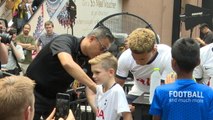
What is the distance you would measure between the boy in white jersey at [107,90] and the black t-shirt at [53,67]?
1.00ft

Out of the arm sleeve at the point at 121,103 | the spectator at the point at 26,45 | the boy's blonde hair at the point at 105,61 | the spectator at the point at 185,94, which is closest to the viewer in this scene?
the spectator at the point at 185,94

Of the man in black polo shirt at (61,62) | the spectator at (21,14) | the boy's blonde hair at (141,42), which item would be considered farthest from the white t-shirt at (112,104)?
the spectator at (21,14)

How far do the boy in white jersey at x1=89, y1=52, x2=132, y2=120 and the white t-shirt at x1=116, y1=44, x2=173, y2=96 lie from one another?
0.55m

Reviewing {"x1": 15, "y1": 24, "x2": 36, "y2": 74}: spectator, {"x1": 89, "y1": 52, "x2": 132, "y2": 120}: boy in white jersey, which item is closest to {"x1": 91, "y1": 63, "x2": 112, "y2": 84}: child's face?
{"x1": 89, "y1": 52, "x2": 132, "y2": 120}: boy in white jersey

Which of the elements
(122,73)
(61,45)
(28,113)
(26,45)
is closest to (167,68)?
(122,73)

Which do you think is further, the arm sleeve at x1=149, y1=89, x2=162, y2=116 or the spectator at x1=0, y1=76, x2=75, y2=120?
the arm sleeve at x1=149, y1=89, x2=162, y2=116

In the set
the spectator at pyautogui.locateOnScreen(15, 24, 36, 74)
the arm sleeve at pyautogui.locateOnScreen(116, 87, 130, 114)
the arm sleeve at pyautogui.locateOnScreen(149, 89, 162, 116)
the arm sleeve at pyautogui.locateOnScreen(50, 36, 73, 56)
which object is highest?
the arm sleeve at pyautogui.locateOnScreen(50, 36, 73, 56)

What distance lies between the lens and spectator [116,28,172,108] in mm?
3789

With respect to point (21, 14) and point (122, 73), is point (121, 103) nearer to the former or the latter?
point (122, 73)

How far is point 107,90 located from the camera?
12.2 ft

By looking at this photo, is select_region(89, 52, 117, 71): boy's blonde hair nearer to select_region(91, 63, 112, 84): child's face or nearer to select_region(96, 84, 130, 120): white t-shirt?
select_region(91, 63, 112, 84): child's face

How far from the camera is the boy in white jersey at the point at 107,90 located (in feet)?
12.0

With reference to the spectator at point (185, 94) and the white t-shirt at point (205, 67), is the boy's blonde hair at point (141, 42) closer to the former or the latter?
the spectator at point (185, 94)

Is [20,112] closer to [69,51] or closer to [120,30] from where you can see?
[69,51]
